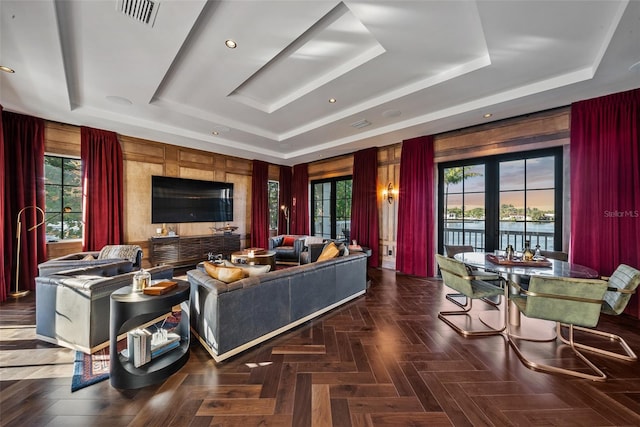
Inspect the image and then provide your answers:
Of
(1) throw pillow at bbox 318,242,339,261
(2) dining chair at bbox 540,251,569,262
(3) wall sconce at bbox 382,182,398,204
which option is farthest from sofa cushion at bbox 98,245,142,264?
(2) dining chair at bbox 540,251,569,262

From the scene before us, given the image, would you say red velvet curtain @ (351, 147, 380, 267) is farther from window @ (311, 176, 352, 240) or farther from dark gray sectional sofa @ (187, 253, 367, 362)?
dark gray sectional sofa @ (187, 253, 367, 362)

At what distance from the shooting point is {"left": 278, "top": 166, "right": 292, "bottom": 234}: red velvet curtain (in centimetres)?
748

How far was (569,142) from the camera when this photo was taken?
3.37 meters

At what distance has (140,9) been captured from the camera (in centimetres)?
193

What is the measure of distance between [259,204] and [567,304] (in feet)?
20.3

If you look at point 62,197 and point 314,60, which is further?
point 62,197

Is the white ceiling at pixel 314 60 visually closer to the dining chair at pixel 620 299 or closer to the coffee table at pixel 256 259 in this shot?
the dining chair at pixel 620 299

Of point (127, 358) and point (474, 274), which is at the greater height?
point (474, 274)

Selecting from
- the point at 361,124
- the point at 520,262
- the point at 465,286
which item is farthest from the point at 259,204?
the point at 520,262

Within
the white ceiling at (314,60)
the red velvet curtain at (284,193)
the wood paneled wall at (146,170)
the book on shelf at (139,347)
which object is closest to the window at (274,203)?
the red velvet curtain at (284,193)

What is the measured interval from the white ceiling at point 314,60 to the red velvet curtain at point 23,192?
31 cm

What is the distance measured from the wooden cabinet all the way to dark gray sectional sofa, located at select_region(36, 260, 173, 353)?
265cm

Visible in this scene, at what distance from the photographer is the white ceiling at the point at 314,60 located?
6.52ft

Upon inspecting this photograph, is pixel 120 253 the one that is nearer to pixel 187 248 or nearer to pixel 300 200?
pixel 187 248
